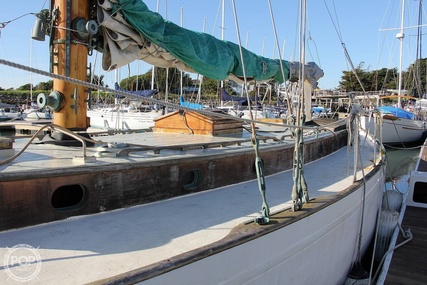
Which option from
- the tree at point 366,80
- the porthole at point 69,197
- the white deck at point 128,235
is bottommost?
the white deck at point 128,235

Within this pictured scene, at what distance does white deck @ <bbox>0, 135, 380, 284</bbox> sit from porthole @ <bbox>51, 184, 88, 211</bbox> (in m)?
0.14

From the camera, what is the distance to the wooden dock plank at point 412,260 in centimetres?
570

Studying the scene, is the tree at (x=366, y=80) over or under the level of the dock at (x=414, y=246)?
over

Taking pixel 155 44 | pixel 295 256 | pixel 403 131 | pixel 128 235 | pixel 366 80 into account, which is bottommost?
pixel 295 256

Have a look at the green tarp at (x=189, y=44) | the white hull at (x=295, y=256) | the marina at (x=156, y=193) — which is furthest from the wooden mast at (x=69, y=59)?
the white hull at (x=295, y=256)

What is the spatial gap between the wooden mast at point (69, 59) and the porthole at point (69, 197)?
1162 millimetres

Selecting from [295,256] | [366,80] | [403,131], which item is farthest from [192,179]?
[366,80]

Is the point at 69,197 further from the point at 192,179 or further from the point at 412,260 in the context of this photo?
the point at 412,260

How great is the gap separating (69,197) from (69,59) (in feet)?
5.33

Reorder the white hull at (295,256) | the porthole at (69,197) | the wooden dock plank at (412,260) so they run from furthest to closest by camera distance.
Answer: the wooden dock plank at (412,260), the porthole at (69,197), the white hull at (295,256)

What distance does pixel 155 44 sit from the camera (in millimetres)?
4348

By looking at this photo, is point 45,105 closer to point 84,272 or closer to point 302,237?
point 84,272

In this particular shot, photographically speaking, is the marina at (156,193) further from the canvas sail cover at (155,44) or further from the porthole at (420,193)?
the porthole at (420,193)

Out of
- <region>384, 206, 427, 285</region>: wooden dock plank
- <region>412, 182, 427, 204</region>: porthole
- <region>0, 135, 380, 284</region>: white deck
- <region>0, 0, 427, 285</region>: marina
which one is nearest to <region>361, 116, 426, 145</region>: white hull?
<region>412, 182, 427, 204</region>: porthole
